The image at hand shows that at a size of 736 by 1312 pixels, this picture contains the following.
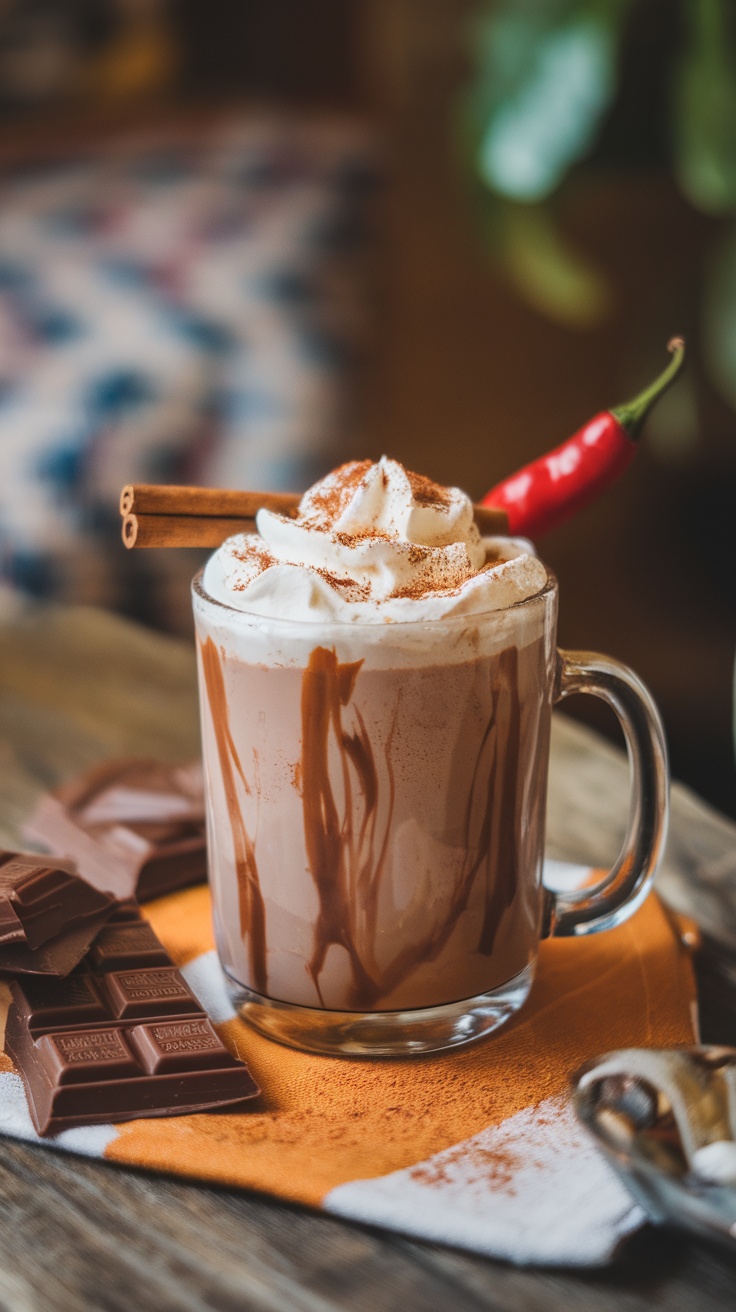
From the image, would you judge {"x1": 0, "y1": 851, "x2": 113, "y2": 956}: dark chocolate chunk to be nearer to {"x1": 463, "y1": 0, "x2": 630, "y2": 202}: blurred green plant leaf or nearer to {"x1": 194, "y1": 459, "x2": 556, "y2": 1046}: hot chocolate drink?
{"x1": 194, "y1": 459, "x2": 556, "y2": 1046}: hot chocolate drink

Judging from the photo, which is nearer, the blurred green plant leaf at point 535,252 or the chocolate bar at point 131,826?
the chocolate bar at point 131,826

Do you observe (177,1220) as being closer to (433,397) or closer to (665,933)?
(665,933)

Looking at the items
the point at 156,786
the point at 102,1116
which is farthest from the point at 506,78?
the point at 102,1116

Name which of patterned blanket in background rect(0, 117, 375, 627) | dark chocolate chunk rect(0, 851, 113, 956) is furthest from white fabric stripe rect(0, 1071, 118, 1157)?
patterned blanket in background rect(0, 117, 375, 627)

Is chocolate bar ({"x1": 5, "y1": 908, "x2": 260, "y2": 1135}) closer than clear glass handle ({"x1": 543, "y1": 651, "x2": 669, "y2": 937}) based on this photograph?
Yes

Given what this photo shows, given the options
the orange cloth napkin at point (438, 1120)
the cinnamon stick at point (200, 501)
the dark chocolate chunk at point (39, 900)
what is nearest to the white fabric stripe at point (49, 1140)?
the orange cloth napkin at point (438, 1120)

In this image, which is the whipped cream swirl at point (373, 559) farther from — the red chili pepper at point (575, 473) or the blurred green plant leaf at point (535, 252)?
the blurred green plant leaf at point (535, 252)
